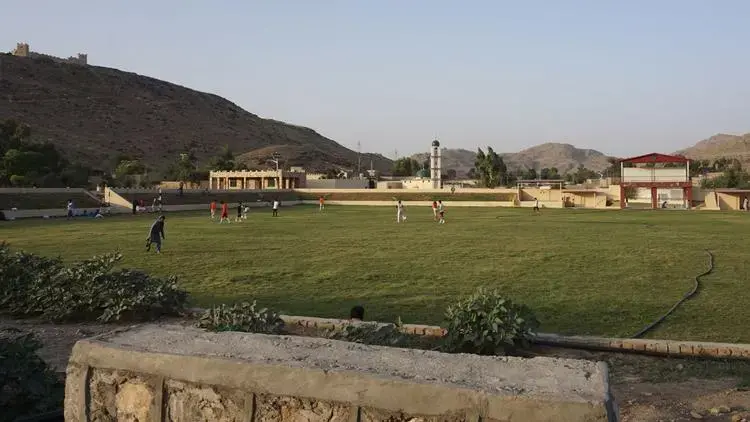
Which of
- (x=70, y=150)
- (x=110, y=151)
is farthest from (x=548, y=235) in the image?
(x=110, y=151)

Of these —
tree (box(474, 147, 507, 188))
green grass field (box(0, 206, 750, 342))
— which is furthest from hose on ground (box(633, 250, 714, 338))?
tree (box(474, 147, 507, 188))

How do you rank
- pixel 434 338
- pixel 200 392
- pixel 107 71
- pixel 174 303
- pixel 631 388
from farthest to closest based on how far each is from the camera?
1. pixel 107 71
2. pixel 174 303
3. pixel 434 338
4. pixel 631 388
5. pixel 200 392

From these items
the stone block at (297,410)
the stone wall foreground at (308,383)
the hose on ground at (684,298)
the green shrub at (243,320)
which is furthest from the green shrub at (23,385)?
the hose on ground at (684,298)

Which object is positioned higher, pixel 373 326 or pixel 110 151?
pixel 110 151

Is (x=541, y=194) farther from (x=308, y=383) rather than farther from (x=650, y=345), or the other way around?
(x=308, y=383)

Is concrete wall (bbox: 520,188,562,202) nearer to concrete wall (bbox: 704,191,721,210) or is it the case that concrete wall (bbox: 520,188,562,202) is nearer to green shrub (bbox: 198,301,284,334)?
concrete wall (bbox: 704,191,721,210)

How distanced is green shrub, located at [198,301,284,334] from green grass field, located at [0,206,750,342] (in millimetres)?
2929

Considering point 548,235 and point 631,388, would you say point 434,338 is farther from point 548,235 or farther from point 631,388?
point 548,235

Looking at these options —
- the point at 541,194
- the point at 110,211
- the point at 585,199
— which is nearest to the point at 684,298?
the point at 110,211

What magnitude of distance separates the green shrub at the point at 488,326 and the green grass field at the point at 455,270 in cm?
205

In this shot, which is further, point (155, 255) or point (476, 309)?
point (155, 255)

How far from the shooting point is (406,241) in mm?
26234

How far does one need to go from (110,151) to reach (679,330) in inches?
5056

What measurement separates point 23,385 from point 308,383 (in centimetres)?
312
